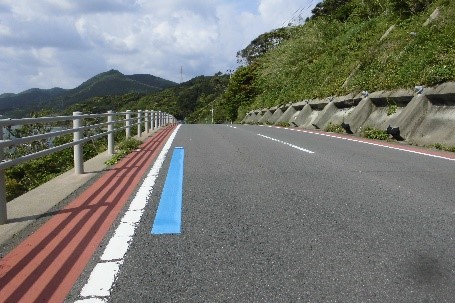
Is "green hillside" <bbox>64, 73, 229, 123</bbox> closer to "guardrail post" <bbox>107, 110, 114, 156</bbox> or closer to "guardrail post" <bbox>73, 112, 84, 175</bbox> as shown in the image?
"guardrail post" <bbox>107, 110, 114, 156</bbox>

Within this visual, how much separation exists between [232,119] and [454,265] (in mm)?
69109

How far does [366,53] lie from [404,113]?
10.7m

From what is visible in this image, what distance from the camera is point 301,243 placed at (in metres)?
3.54

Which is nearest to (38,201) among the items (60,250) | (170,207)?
(170,207)

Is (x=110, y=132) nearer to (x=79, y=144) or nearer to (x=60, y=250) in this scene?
(x=79, y=144)

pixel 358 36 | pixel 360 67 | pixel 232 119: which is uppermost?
pixel 358 36

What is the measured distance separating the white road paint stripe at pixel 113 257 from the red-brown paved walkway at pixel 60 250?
118 mm

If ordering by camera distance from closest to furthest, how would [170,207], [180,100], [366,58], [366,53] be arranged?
1. [170,207]
2. [366,58]
3. [366,53]
4. [180,100]

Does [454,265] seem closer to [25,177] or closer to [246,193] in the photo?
[246,193]

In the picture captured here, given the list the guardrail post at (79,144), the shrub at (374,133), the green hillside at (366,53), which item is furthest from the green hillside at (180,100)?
the guardrail post at (79,144)

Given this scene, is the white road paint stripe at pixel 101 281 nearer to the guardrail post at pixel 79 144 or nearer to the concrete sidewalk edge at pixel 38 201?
the concrete sidewalk edge at pixel 38 201

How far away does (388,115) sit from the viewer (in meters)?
15.6

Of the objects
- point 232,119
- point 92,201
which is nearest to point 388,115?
point 92,201

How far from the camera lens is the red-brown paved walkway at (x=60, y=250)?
275cm
